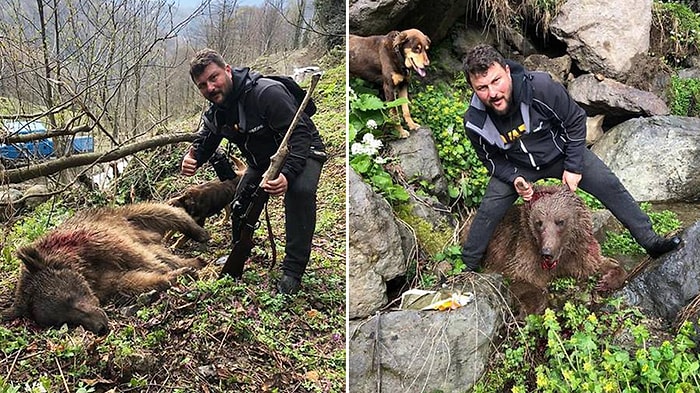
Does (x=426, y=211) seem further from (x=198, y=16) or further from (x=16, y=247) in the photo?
(x=16, y=247)

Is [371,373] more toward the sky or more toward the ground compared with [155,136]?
more toward the ground

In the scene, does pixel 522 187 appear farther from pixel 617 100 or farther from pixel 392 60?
pixel 617 100

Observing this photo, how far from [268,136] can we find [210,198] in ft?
1.05

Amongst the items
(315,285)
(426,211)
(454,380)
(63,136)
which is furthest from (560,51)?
(63,136)

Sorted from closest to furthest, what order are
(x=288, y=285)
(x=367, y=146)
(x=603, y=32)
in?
(x=288, y=285) < (x=367, y=146) < (x=603, y=32)

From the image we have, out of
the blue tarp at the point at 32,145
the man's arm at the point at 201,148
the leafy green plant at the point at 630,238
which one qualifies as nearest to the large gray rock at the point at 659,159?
the leafy green plant at the point at 630,238

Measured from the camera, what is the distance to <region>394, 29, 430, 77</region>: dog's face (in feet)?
12.0

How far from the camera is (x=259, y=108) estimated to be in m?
2.32

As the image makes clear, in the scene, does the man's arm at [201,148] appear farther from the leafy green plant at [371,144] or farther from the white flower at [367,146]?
the white flower at [367,146]

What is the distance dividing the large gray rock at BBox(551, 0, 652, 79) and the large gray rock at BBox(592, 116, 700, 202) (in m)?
0.96

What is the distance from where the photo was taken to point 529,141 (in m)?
3.04

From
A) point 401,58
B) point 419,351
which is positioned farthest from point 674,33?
point 419,351

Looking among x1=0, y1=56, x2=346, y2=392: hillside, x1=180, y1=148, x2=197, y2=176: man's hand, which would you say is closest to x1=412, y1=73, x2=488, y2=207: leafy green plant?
x1=0, y1=56, x2=346, y2=392: hillside

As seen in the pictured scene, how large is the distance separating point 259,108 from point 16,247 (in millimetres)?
957
